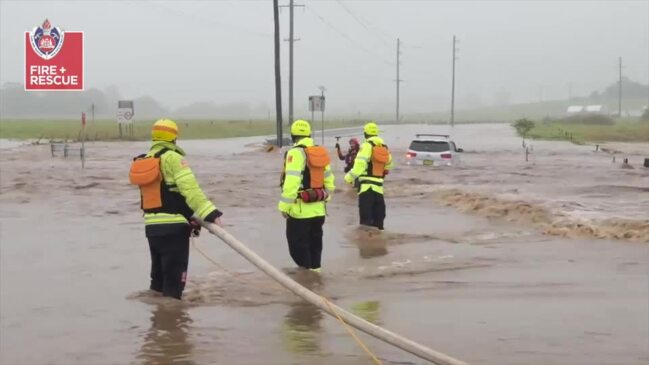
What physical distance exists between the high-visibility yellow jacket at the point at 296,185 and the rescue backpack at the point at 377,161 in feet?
10.8

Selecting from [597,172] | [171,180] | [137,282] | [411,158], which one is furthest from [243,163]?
[171,180]

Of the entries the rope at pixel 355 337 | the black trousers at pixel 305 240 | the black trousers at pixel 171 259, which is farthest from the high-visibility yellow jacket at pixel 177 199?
the black trousers at pixel 305 240

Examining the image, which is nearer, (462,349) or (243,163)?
(462,349)

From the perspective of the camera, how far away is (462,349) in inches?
252

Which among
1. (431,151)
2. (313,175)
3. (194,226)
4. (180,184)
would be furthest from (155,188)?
(431,151)

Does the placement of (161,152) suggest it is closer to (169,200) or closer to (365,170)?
(169,200)

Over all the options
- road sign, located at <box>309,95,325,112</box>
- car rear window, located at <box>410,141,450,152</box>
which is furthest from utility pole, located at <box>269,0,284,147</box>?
car rear window, located at <box>410,141,450,152</box>

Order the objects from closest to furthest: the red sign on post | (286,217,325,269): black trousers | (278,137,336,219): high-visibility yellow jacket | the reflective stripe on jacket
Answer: the reflective stripe on jacket < (278,137,336,219): high-visibility yellow jacket < (286,217,325,269): black trousers < the red sign on post

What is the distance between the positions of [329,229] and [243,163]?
62.6 feet

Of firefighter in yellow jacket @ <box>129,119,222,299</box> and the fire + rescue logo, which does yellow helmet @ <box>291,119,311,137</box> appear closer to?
firefighter in yellow jacket @ <box>129,119,222,299</box>

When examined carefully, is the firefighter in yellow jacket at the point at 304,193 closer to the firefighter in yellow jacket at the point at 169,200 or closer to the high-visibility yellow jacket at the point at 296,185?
the high-visibility yellow jacket at the point at 296,185

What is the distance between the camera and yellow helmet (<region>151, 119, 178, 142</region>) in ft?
23.3

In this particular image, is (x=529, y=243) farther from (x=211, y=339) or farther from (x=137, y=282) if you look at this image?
(x=211, y=339)

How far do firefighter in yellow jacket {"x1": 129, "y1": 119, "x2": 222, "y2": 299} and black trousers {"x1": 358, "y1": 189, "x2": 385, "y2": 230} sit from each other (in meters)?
5.43
